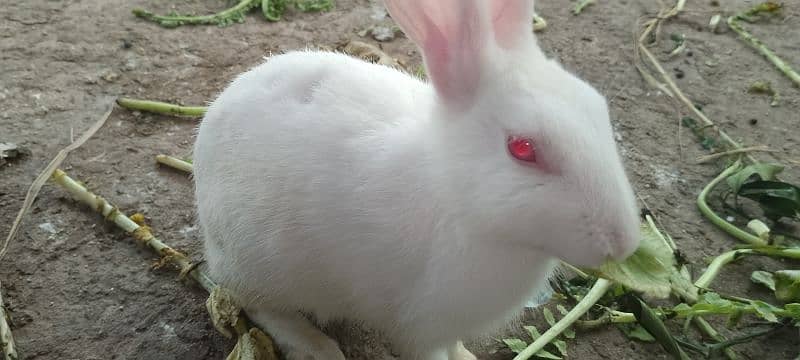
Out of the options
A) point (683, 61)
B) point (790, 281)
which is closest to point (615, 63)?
point (683, 61)

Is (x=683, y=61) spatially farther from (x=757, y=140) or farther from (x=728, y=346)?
(x=728, y=346)

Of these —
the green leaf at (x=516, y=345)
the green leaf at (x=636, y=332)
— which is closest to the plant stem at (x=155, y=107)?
the green leaf at (x=516, y=345)

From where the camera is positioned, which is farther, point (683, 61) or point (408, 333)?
point (683, 61)

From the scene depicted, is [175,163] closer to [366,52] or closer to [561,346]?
[366,52]

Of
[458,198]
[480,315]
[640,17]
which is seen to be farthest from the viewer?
[640,17]

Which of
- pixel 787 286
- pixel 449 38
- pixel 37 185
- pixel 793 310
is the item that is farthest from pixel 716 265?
pixel 37 185

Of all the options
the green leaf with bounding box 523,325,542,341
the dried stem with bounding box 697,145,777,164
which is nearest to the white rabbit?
the green leaf with bounding box 523,325,542,341

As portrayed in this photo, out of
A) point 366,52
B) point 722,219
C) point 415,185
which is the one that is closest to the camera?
point 415,185

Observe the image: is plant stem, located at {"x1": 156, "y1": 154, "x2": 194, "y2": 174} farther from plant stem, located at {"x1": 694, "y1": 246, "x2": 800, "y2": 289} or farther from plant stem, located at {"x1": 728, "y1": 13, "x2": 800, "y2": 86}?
plant stem, located at {"x1": 728, "y1": 13, "x2": 800, "y2": 86}
